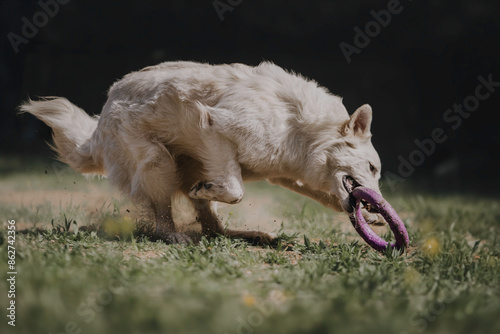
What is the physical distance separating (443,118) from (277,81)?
6.13 m

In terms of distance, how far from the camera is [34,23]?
896cm

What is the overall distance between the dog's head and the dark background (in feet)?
17.3

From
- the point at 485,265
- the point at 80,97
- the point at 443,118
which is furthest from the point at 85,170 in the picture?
the point at 443,118

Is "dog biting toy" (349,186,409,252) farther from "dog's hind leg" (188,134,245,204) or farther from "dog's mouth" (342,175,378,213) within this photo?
"dog's hind leg" (188,134,245,204)

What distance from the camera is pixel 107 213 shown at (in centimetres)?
560

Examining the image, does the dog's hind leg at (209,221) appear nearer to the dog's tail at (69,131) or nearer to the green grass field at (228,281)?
the green grass field at (228,281)

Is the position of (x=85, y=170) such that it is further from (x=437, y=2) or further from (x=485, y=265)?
(x=437, y=2)

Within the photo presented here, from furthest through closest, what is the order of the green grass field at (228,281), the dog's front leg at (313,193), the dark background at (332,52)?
the dark background at (332,52) → the dog's front leg at (313,193) → the green grass field at (228,281)

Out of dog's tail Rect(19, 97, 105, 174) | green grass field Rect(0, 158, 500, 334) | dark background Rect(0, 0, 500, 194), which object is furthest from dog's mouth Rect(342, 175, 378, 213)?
dark background Rect(0, 0, 500, 194)

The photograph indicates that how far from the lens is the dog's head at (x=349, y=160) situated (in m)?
4.66

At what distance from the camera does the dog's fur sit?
4594mm

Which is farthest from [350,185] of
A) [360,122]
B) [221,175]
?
[221,175]

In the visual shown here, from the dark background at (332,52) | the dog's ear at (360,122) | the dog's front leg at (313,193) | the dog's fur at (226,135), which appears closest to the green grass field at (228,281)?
the dog's front leg at (313,193)

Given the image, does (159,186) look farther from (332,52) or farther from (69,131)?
(332,52)
